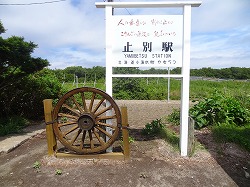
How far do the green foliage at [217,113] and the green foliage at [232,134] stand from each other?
0.28 metres

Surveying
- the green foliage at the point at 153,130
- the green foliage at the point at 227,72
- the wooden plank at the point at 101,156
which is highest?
the green foliage at the point at 227,72

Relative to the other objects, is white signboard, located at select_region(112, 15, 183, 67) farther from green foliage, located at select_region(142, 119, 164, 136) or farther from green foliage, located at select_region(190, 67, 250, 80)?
green foliage, located at select_region(190, 67, 250, 80)

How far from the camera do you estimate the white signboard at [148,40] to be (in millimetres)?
4125

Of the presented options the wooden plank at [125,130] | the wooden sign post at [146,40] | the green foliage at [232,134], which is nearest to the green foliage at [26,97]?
the wooden sign post at [146,40]

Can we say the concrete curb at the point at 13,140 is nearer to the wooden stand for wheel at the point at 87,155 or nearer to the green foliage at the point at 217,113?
the wooden stand for wheel at the point at 87,155

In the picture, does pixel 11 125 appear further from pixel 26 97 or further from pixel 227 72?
pixel 227 72

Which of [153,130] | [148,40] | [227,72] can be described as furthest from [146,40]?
[227,72]

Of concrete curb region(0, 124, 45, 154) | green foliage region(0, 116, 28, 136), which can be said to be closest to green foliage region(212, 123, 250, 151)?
concrete curb region(0, 124, 45, 154)

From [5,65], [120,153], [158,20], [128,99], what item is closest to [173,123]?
[120,153]

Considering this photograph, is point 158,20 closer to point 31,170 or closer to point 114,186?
point 114,186

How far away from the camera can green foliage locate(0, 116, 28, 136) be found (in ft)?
18.5

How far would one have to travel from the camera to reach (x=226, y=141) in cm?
511

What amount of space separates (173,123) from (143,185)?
379 cm

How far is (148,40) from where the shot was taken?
415 centimetres
